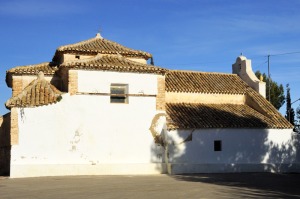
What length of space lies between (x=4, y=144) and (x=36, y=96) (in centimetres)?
364

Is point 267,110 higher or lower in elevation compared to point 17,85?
lower

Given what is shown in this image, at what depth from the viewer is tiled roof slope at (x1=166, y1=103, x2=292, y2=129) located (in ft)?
69.6

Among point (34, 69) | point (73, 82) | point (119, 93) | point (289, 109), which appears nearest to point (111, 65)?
point (119, 93)

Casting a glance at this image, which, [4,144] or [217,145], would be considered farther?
[217,145]

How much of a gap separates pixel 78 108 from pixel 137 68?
11.7 feet

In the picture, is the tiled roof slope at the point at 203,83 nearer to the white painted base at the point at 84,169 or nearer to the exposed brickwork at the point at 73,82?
the white painted base at the point at 84,169

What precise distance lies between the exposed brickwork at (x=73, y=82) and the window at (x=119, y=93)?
1.79 metres

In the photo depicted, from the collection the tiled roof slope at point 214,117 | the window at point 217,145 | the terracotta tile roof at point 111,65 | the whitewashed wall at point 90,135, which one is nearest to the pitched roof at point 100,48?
the terracotta tile roof at point 111,65

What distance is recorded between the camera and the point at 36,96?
1889cm

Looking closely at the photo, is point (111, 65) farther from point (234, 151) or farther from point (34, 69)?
point (234, 151)

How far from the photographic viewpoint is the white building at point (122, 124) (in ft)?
60.7

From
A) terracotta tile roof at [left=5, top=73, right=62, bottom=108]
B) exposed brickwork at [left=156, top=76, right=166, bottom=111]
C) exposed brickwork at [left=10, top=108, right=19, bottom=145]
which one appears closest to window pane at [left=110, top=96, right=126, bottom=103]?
exposed brickwork at [left=156, top=76, right=166, bottom=111]

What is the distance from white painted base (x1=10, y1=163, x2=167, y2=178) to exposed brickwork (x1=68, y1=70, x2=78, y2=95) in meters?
3.45

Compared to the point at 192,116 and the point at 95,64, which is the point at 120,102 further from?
the point at 192,116
